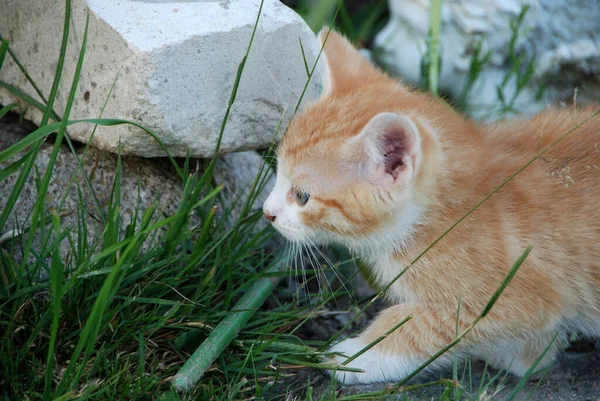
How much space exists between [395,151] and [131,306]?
0.79 m

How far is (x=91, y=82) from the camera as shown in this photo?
6.73 ft

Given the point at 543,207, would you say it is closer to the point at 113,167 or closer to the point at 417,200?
the point at 417,200

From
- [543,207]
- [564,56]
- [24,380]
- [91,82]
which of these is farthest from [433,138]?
[564,56]

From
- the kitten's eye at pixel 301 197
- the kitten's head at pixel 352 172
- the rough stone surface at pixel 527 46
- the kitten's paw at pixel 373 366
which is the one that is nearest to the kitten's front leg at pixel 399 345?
the kitten's paw at pixel 373 366

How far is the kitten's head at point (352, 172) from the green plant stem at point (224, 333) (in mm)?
218

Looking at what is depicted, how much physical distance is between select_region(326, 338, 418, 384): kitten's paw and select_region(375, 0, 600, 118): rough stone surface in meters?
1.33

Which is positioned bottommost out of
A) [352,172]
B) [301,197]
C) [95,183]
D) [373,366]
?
[373,366]

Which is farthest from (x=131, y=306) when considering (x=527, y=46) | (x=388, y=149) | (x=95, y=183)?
(x=527, y=46)

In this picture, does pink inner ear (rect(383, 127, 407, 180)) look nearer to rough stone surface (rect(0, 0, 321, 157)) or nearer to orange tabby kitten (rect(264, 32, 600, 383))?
orange tabby kitten (rect(264, 32, 600, 383))

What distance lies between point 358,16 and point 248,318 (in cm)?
226

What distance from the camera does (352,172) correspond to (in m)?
1.87

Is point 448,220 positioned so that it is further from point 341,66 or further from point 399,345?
point 341,66

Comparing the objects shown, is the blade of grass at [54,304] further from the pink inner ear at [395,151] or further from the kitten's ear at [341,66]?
the kitten's ear at [341,66]

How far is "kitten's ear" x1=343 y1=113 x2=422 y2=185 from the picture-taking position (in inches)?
65.6
